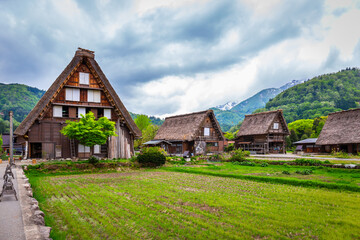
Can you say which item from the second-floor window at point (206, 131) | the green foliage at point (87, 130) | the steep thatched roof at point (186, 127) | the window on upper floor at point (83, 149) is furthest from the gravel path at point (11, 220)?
the second-floor window at point (206, 131)

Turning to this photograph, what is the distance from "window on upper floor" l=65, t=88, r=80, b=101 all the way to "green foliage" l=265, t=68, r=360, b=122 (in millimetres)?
103479

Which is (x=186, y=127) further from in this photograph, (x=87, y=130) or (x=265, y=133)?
(x=87, y=130)

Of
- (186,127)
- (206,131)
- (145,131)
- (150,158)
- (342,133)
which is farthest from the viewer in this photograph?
(145,131)

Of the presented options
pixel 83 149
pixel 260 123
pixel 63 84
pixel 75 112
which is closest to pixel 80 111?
pixel 75 112

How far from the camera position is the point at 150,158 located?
942 inches

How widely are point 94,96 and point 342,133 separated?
124 ft

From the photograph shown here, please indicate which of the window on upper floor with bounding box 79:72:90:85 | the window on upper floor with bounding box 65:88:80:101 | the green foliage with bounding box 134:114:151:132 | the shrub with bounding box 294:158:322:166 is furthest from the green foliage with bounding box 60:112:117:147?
the green foliage with bounding box 134:114:151:132

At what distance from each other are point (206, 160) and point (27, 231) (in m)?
25.9

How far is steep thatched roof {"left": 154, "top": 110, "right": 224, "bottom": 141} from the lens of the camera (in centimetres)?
4009

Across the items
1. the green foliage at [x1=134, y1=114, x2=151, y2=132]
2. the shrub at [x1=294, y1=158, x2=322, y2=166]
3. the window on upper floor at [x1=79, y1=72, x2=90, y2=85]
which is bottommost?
the shrub at [x1=294, y1=158, x2=322, y2=166]

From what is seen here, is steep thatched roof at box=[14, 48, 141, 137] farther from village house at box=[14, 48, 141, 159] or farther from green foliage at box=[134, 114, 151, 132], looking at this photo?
green foliage at box=[134, 114, 151, 132]

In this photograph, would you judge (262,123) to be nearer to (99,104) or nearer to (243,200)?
(99,104)

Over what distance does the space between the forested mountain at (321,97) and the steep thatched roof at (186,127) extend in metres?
81.0

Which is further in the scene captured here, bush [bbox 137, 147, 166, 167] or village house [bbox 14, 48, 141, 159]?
village house [bbox 14, 48, 141, 159]
